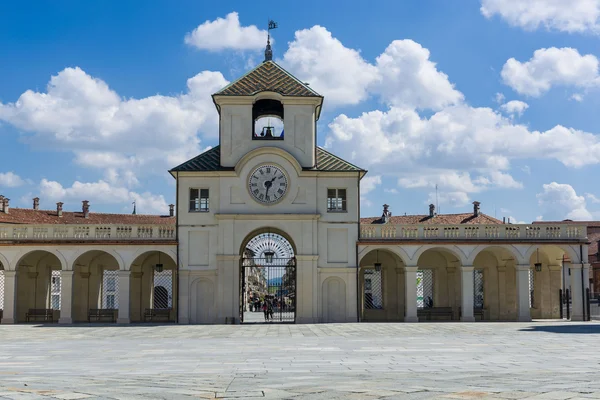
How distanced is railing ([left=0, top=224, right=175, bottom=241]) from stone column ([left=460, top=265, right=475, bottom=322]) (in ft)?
53.1

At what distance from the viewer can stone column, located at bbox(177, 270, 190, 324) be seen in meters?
41.8

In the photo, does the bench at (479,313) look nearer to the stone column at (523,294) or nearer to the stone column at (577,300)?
the stone column at (523,294)

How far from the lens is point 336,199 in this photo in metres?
43.0

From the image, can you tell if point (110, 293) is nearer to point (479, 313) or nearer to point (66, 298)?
point (66, 298)

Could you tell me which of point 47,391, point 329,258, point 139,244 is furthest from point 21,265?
point 47,391

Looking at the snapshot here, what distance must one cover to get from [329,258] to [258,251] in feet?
13.7

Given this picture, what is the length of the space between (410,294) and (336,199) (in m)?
6.62

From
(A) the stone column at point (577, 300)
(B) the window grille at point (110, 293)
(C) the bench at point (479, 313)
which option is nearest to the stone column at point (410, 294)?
(C) the bench at point (479, 313)

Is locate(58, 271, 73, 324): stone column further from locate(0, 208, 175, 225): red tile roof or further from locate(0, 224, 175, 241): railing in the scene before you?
locate(0, 208, 175, 225): red tile roof

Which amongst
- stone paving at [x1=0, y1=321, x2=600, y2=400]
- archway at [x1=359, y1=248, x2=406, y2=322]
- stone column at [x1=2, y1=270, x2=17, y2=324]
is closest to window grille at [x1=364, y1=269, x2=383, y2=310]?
archway at [x1=359, y1=248, x2=406, y2=322]

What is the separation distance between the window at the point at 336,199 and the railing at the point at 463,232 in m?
1.67

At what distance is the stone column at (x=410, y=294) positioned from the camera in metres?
42.6

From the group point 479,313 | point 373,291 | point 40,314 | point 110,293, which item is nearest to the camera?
point 40,314

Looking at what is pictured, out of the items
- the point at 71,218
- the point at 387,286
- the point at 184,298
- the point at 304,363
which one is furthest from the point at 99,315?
the point at 304,363
